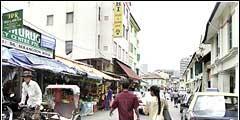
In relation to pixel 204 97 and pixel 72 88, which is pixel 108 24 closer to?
pixel 72 88

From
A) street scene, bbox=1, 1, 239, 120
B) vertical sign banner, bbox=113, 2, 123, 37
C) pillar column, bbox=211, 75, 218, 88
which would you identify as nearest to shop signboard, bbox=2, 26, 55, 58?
street scene, bbox=1, 1, 239, 120

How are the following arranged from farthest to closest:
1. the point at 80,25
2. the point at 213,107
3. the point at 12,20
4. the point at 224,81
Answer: the point at 80,25, the point at 224,81, the point at 12,20, the point at 213,107

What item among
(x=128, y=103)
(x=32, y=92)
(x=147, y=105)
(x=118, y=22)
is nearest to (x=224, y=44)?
(x=147, y=105)

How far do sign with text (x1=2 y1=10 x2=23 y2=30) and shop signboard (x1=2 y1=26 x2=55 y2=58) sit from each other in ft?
1.79

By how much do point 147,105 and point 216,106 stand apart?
280 centimetres

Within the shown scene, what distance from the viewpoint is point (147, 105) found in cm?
953

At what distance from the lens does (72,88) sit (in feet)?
49.1

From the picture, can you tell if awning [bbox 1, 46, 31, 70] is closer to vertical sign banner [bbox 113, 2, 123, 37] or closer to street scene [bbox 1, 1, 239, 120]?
street scene [bbox 1, 1, 239, 120]

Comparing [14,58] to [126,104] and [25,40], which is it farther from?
[126,104]

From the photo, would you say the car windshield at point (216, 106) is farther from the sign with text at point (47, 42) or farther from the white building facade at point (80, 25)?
the white building facade at point (80, 25)

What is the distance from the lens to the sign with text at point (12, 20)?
1403 centimetres

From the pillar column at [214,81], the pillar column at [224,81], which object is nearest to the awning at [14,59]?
the pillar column at [224,81]

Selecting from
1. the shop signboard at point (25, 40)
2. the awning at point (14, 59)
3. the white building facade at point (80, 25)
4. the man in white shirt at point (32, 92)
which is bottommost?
the man in white shirt at point (32, 92)

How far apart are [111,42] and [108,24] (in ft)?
5.49
